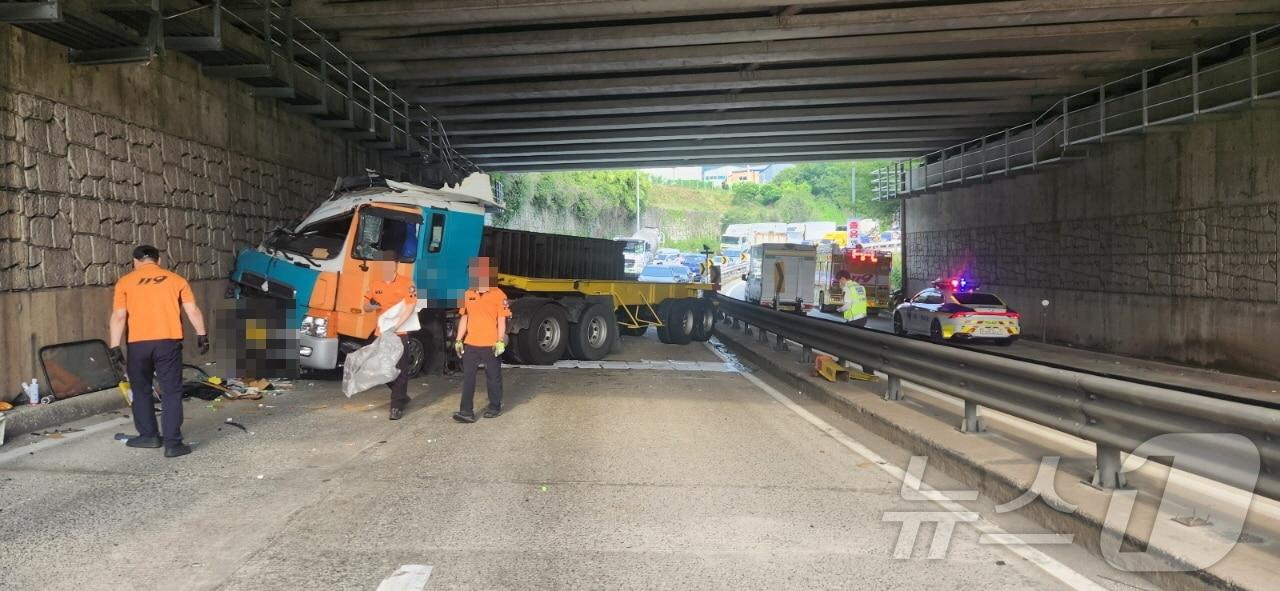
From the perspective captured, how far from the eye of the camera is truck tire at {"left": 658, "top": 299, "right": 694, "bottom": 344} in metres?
18.5

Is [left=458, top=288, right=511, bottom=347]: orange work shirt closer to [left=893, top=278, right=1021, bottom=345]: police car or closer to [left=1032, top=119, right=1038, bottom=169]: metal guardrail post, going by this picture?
[left=893, top=278, right=1021, bottom=345]: police car

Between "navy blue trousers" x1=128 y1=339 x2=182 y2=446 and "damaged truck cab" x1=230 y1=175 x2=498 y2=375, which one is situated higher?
"damaged truck cab" x1=230 y1=175 x2=498 y2=375

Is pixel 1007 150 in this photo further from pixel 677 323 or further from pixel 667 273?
pixel 667 273

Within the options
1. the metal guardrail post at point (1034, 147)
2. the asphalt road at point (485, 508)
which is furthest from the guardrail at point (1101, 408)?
the metal guardrail post at point (1034, 147)

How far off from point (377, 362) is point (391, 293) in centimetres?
80

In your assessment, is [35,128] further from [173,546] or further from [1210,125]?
[1210,125]

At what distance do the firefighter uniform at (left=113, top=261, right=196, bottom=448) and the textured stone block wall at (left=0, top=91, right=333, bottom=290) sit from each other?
2.74 m

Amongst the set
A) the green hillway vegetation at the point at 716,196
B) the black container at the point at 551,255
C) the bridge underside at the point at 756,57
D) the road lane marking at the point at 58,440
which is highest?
the green hillway vegetation at the point at 716,196

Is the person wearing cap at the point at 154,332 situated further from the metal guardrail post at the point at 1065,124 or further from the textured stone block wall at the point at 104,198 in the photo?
the metal guardrail post at the point at 1065,124

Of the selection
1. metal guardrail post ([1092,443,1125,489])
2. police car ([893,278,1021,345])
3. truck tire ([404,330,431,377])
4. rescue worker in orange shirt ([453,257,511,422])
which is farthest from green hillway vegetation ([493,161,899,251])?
metal guardrail post ([1092,443,1125,489])

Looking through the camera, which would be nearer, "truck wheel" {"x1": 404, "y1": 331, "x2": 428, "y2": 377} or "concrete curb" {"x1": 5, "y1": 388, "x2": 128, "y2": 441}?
"concrete curb" {"x1": 5, "y1": 388, "x2": 128, "y2": 441}

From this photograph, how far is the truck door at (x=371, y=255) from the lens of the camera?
10.1m

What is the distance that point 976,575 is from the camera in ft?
14.9

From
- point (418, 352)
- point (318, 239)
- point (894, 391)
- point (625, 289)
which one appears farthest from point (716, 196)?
point (894, 391)
